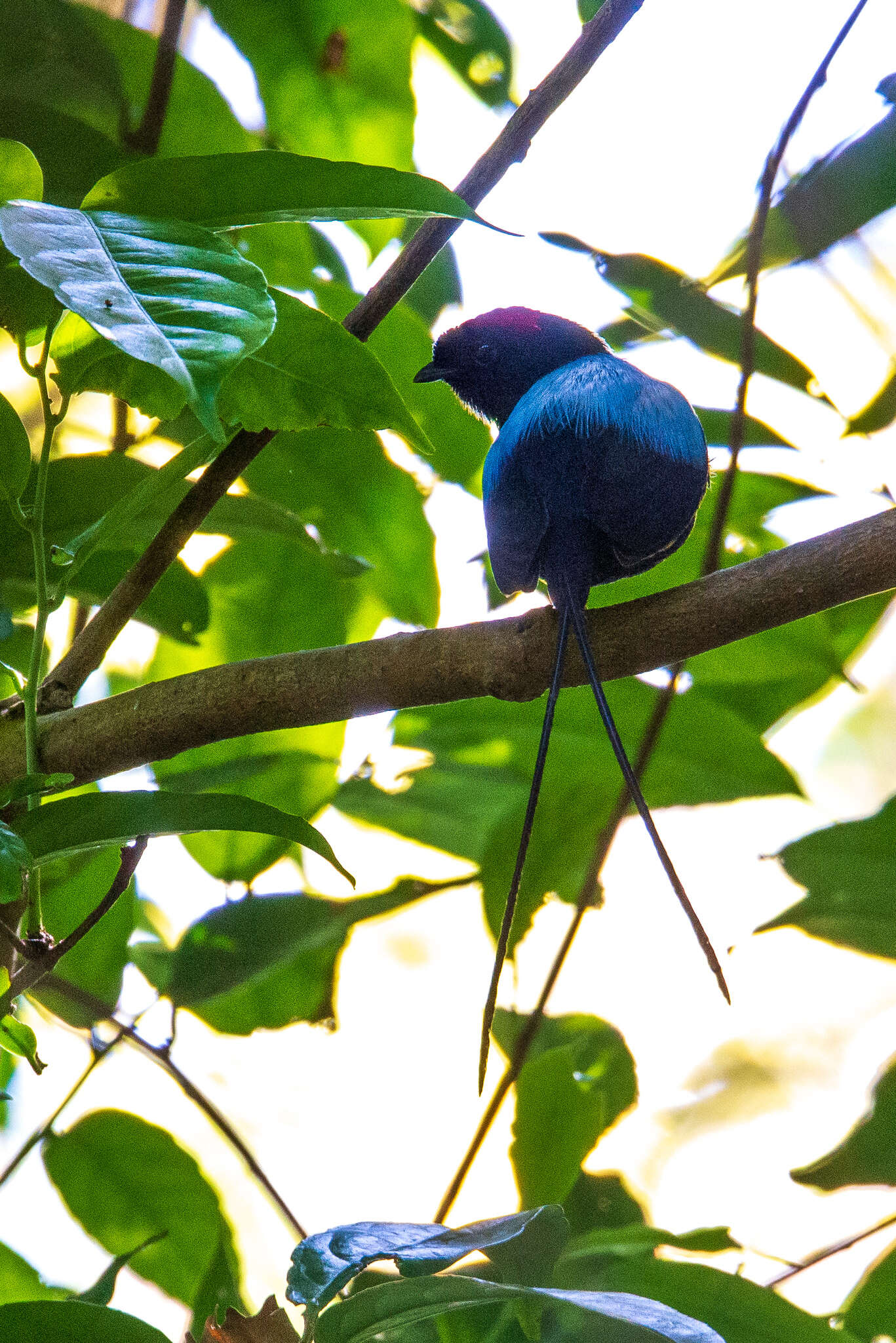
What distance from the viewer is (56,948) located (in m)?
0.66

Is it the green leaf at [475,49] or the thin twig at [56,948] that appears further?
the green leaf at [475,49]

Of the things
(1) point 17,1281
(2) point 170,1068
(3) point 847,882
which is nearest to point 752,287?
(3) point 847,882

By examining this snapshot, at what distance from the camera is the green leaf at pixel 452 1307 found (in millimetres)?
583

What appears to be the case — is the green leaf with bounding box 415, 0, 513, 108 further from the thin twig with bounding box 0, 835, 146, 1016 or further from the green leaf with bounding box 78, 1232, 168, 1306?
the green leaf with bounding box 78, 1232, 168, 1306

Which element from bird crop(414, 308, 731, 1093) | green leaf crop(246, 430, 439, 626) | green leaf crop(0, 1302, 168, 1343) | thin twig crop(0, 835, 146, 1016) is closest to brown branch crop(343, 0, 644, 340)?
bird crop(414, 308, 731, 1093)

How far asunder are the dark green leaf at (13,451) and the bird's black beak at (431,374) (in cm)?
44

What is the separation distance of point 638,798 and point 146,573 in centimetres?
41

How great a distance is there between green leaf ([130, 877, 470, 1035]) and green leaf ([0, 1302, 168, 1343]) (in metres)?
0.48

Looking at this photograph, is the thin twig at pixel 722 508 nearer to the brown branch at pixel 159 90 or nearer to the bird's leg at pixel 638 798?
the bird's leg at pixel 638 798

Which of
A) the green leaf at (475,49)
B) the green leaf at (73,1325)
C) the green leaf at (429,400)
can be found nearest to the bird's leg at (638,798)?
the green leaf at (73,1325)

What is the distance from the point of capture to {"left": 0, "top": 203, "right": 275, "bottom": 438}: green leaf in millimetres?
445

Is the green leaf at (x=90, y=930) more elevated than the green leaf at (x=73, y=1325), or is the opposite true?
the green leaf at (x=90, y=930)

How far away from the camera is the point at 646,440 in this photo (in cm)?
84

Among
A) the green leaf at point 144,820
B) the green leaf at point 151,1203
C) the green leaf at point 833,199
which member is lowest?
the green leaf at point 151,1203
